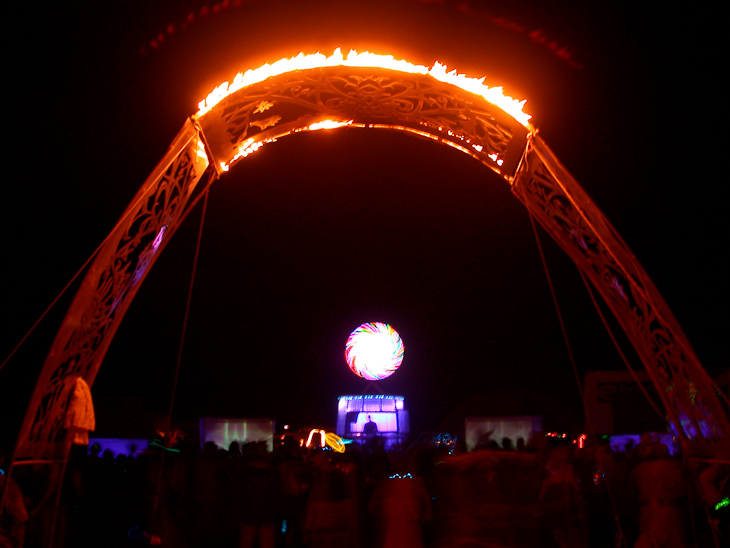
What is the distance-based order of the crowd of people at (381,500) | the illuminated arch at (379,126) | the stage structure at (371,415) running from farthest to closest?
the stage structure at (371,415) < the crowd of people at (381,500) < the illuminated arch at (379,126)

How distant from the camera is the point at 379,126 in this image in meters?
6.77

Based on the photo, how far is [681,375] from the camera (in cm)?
554

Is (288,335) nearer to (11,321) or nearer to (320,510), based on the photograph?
(11,321)

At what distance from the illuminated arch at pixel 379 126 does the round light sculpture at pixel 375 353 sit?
19037 mm

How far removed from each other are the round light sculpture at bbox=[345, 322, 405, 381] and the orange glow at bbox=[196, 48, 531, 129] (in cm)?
1984

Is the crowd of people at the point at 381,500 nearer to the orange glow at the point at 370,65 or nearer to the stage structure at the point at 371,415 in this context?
the orange glow at the point at 370,65

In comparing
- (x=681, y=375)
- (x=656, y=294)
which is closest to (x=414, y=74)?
(x=656, y=294)

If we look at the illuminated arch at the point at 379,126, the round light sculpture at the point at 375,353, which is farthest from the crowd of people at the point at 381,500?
the round light sculpture at the point at 375,353

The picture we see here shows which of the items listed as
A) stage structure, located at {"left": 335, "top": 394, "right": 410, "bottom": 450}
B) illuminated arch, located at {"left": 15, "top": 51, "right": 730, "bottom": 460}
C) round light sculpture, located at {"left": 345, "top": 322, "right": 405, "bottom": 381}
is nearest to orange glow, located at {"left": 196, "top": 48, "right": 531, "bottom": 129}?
illuminated arch, located at {"left": 15, "top": 51, "right": 730, "bottom": 460}

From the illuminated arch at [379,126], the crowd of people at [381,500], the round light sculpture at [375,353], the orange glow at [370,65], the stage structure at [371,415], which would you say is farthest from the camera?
the round light sculpture at [375,353]

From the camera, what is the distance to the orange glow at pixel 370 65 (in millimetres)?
5809

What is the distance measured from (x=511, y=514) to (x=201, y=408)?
22997 mm

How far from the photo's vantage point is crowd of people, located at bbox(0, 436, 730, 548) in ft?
19.6

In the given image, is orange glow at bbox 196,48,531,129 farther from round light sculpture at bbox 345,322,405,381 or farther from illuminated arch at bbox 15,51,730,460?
round light sculpture at bbox 345,322,405,381
